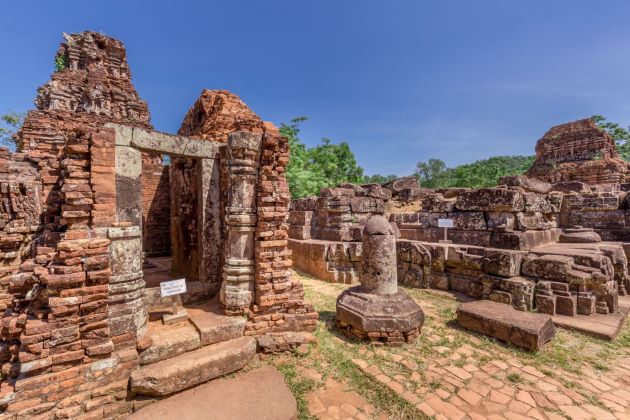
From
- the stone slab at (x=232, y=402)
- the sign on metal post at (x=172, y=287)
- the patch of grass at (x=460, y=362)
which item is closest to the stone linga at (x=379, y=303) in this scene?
the patch of grass at (x=460, y=362)

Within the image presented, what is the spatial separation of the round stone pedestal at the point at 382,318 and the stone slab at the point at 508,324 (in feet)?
3.26

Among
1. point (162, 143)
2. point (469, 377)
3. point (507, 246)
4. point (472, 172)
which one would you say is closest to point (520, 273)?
point (507, 246)

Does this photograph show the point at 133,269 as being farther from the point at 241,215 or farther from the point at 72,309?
the point at 241,215

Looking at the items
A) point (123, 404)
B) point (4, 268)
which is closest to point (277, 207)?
point (123, 404)

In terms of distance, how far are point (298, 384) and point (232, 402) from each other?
81 cm

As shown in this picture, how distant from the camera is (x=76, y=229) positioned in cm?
309

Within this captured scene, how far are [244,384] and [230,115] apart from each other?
4414 mm

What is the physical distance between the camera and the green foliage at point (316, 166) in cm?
1551

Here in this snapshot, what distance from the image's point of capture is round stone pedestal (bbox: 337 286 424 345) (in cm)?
420

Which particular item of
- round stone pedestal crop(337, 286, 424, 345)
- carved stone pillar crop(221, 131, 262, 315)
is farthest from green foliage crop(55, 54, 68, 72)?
round stone pedestal crop(337, 286, 424, 345)

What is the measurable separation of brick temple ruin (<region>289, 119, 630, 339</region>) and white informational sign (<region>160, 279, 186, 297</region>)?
4.95 m

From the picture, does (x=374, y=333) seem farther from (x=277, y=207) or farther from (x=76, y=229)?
(x=76, y=229)

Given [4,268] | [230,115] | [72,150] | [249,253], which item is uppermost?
[230,115]

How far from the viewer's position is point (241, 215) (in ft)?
13.6
